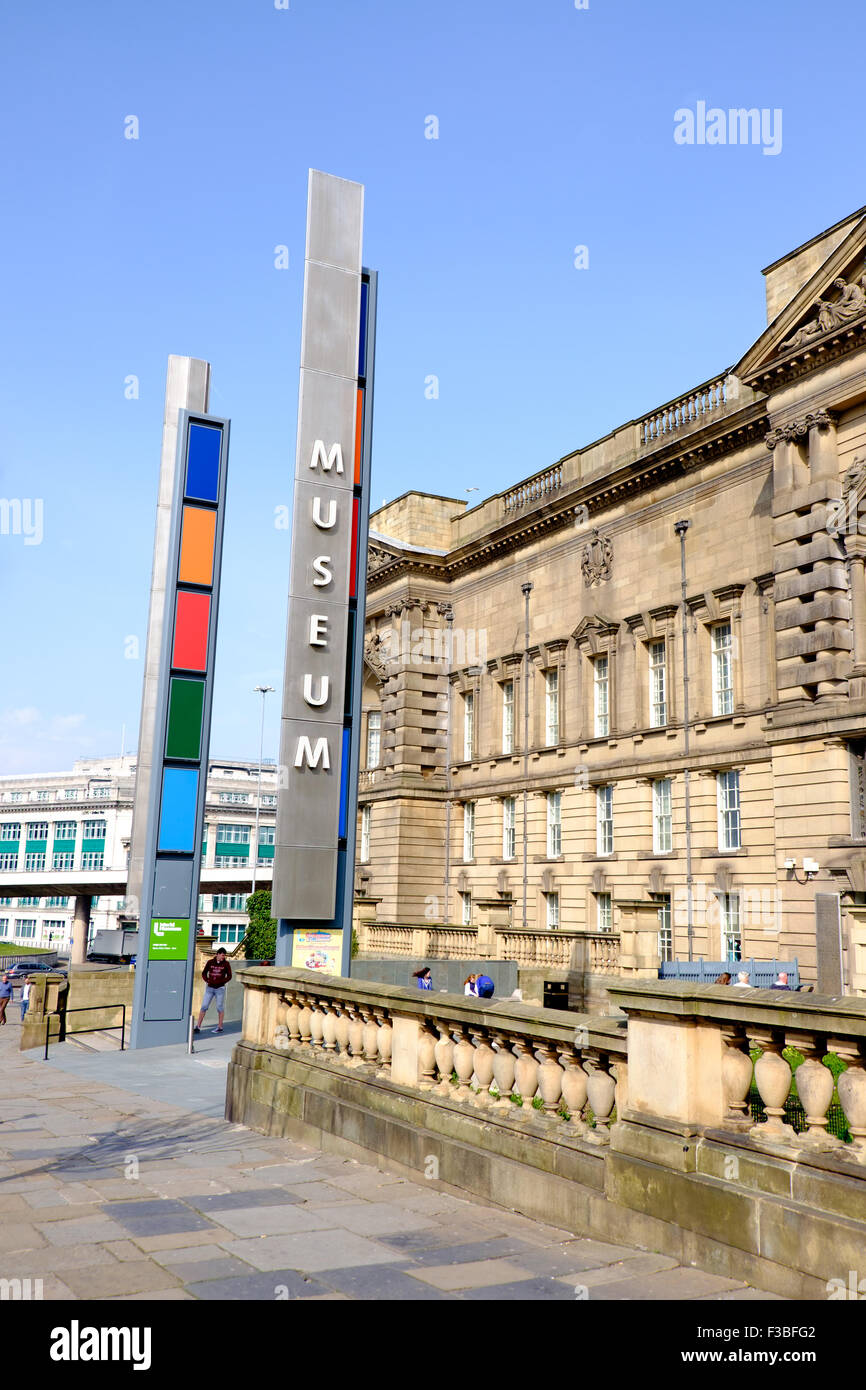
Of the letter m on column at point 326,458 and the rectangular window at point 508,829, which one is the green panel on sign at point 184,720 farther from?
the rectangular window at point 508,829

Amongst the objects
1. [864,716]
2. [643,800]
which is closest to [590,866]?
[643,800]

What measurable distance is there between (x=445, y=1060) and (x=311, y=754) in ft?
31.5

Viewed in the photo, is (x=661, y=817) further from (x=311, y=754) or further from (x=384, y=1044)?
(x=384, y=1044)

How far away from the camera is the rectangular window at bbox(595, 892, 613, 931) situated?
1406 inches

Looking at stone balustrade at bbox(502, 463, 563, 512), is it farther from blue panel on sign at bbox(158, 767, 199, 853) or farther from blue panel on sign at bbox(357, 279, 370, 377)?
blue panel on sign at bbox(158, 767, 199, 853)

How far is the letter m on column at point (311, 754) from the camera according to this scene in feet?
61.3

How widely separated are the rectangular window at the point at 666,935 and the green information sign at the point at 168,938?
598 inches

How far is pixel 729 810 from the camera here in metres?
31.2

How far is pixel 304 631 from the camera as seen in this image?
62.9ft

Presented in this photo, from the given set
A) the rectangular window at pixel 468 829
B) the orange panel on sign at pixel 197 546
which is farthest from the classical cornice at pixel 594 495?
the orange panel on sign at pixel 197 546

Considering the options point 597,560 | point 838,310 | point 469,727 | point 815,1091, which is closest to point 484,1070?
point 815,1091

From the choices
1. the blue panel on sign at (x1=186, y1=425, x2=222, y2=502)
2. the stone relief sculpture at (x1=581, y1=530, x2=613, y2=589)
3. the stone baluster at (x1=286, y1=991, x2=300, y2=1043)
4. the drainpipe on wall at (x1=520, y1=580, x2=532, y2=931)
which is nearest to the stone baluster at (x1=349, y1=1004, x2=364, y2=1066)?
the stone baluster at (x1=286, y1=991, x2=300, y2=1043)

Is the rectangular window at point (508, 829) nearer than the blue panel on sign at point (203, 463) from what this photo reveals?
No

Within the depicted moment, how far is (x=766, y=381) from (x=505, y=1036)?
2366 centimetres
